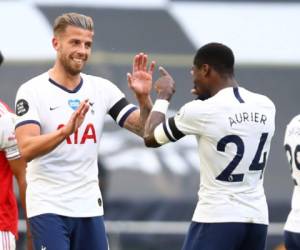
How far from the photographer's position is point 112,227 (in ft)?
51.4

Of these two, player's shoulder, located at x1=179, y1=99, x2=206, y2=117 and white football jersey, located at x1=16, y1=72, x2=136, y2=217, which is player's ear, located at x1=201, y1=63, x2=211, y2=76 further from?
white football jersey, located at x1=16, y1=72, x2=136, y2=217

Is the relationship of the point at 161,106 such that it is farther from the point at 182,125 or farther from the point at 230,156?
the point at 230,156

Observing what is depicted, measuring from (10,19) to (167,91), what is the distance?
32.7 ft

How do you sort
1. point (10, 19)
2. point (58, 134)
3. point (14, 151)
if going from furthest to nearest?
point (10, 19)
point (14, 151)
point (58, 134)

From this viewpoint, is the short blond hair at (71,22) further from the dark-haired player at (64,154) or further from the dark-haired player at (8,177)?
the dark-haired player at (8,177)

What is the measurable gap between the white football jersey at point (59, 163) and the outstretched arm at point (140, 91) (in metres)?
0.35

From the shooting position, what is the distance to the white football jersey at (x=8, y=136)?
8.30 metres

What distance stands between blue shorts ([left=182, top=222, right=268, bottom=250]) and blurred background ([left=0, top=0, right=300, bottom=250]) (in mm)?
6984

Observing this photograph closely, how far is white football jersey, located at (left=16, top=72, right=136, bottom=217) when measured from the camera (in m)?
8.02

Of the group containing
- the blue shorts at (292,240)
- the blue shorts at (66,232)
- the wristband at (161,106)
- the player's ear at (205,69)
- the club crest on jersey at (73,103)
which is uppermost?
the player's ear at (205,69)

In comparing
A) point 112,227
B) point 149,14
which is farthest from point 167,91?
point 149,14

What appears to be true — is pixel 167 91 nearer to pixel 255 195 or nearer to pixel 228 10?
pixel 255 195

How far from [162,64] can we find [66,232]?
31.6 ft

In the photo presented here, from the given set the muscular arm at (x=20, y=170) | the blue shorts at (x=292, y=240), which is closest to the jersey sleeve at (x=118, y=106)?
the muscular arm at (x=20, y=170)
